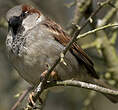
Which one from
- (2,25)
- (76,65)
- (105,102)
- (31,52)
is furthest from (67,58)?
(105,102)

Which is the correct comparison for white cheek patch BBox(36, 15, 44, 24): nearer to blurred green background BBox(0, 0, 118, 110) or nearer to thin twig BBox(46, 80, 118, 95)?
blurred green background BBox(0, 0, 118, 110)

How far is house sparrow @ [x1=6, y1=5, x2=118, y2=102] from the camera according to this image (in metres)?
3.09

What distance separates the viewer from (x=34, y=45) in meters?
3.11

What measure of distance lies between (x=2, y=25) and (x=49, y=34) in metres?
0.86

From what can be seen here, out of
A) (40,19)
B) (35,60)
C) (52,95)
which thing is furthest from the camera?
(52,95)

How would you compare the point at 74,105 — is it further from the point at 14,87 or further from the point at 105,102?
the point at 14,87

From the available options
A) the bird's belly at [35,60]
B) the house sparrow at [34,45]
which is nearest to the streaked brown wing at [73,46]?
the house sparrow at [34,45]

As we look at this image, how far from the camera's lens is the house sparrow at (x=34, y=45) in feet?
10.1

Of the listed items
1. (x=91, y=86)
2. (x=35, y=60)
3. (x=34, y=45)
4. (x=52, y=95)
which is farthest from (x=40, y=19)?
(x=52, y=95)

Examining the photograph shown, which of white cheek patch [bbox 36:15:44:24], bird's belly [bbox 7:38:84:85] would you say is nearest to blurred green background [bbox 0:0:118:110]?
white cheek patch [bbox 36:15:44:24]

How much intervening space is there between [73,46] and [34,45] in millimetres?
501

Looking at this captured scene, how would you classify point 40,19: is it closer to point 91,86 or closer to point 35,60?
point 35,60

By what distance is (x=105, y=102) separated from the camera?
495 centimetres

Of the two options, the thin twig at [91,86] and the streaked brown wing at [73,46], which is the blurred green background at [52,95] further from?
the thin twig at [91,86]
